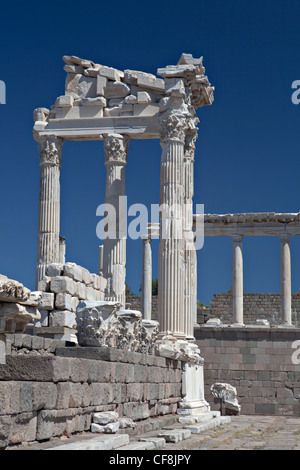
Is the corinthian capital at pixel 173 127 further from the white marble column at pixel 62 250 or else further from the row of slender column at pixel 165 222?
the white marble column at pixel 62 250

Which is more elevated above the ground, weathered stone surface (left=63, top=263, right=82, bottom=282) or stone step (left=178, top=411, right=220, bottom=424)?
weathered stone surface (left=63, top=263, right=82, bottom=282)

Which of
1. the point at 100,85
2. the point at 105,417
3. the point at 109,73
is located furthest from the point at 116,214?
the point at 105,417

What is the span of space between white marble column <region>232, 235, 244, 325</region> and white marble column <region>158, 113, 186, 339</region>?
46.1 ft

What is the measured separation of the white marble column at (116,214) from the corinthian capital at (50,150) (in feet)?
4.55

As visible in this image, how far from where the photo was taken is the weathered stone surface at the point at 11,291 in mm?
7867

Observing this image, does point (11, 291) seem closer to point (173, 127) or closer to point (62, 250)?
point (173, 127)

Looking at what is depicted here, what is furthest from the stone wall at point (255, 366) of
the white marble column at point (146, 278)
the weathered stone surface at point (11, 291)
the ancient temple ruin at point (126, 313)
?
the weathered stone surface at point (11, 291)

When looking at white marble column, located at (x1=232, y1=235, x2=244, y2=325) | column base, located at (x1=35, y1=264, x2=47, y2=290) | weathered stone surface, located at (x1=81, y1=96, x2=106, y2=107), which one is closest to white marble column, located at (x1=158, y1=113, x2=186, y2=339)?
weathered stone surface, located at (x1=81, y1=96, x2=106, y2=107)

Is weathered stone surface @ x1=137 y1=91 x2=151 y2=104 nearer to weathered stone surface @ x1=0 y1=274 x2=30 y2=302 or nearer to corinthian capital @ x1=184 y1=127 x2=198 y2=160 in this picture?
corinthian capital @ x1=184 y1=127 x2=198 y2=160

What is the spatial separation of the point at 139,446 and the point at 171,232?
11803mm

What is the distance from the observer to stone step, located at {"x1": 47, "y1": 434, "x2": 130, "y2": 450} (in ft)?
29.0

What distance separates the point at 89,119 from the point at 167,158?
2.83 m

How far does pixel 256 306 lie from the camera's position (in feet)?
150
